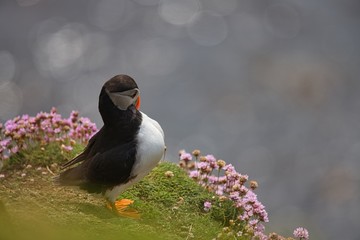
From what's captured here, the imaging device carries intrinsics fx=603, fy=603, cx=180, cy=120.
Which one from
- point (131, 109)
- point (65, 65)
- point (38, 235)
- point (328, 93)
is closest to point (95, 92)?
point (65, 65)

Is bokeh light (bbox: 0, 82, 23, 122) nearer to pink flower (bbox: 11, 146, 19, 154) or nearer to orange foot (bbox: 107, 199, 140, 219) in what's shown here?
pink flower (bbox: 11, 146, 19, 154)

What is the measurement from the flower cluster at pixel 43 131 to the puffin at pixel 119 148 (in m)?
1.45

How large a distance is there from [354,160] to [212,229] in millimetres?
6795

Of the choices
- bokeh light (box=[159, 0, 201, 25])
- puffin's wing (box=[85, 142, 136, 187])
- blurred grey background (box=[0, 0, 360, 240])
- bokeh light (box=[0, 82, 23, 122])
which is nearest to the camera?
puffin's wing (box=[85, 142, 136, 187])

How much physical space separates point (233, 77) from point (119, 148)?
8427 mm

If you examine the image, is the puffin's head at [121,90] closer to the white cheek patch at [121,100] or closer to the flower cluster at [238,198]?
the white cheek patch at [121,100]

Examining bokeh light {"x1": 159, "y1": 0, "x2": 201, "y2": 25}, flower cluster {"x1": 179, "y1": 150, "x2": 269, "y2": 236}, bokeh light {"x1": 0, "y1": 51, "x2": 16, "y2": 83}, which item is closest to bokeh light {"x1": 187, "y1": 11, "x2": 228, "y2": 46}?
bokeh light {"x1": 159, "y1": 0, "x2": 201, "y2": 25}

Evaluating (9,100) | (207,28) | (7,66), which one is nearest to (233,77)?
(207,28)

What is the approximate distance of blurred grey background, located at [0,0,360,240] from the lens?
38.4 ft

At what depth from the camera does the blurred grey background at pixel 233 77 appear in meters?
11.7

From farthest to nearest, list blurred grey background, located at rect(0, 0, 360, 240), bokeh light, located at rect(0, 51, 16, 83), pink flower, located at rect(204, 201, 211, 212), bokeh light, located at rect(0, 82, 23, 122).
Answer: bokeh light, located at rect(0, 51, 16, 83)
bokeh light, located at rect(0, 82, 23, 122)
blurred grey background, located at rect(0, 0, 360, 240)
pink flower, located at rect(204, 201, 211, 212)

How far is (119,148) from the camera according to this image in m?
5.44

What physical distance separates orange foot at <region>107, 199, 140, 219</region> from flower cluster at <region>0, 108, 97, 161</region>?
1.32m

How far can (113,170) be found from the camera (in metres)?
5.41
